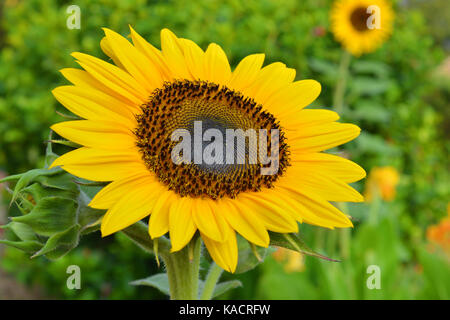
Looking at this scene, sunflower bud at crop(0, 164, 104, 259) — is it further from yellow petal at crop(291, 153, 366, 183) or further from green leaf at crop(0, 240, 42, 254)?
yellow petal at crop(291, 153, 366, 183)

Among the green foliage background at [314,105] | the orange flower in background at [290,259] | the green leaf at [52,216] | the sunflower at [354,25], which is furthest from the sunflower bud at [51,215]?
the sunflower at [354,25]

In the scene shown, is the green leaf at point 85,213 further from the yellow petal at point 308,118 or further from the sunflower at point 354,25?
the sunflower at point 354,25

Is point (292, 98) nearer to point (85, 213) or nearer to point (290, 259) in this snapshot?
point (85, 213)

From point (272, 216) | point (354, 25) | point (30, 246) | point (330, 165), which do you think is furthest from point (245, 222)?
point (354, 25)

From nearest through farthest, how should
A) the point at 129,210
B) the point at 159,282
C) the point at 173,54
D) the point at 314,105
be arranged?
the point at 129,210
the point at 173,54
the point at 159,282
the point at 314,105

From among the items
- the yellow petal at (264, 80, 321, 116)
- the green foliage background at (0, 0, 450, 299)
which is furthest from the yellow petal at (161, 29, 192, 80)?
the green foliage background at (0, 0, 450, 299)
